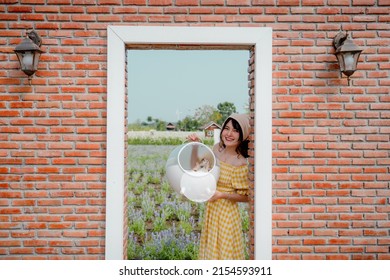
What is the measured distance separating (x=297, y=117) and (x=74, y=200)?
2.14m

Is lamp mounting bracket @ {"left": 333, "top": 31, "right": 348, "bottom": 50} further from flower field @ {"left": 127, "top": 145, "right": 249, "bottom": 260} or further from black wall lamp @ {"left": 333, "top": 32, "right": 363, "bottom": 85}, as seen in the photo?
flower field @ {"left": 127, "top": 145, "right": 249, "bottom": 260}

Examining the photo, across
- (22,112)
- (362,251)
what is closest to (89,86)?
(22,112)

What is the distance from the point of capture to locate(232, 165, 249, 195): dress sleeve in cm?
387

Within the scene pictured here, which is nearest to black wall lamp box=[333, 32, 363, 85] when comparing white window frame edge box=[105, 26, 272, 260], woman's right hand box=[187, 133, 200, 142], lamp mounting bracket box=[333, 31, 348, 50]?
lamp mounting bracket box=[333, 31, 348, 50]

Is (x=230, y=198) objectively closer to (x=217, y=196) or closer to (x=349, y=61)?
(x=217, y=196)

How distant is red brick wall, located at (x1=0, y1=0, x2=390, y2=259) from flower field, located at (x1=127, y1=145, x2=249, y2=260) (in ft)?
4.54

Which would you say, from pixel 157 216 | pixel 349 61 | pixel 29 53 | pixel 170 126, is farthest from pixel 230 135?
pixel 157 216

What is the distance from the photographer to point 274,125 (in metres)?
3.55

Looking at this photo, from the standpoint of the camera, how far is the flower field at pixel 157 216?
5.75 meters

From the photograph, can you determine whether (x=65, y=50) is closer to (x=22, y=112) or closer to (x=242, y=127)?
(x=22, y=112)

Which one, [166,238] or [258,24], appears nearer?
[258,24]

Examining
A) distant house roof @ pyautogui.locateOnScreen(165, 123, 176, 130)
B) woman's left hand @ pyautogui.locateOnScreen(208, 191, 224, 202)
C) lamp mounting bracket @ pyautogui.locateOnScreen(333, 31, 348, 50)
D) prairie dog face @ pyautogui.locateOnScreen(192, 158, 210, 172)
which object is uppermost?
lamp mounting bracket @ pyautogui.locateOnScreen(333, 31, 348, 50)

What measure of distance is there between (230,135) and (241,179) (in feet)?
1.47
